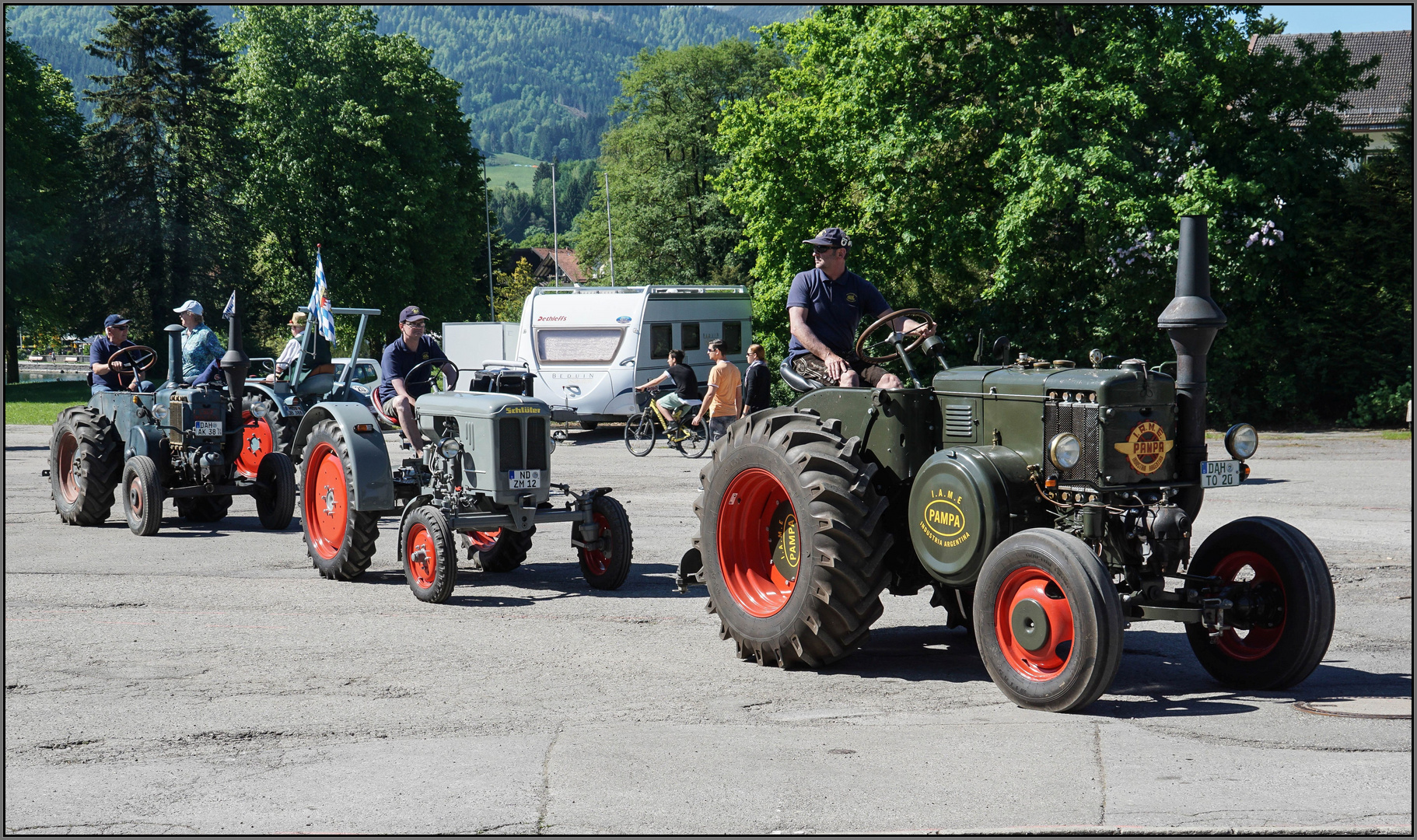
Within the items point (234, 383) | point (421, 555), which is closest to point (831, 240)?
point (421, 555)

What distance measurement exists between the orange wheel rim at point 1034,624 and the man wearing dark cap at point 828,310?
192 cm

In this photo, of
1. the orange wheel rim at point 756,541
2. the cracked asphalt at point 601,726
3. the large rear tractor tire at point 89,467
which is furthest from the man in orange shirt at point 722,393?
the orange wheel rim at point 756,541

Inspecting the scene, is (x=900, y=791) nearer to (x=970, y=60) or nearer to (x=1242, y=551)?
(x=1242, y=551)

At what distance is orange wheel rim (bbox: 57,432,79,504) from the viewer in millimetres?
14016

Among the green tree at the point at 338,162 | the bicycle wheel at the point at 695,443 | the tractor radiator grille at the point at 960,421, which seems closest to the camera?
the tractor radiator grille at the point at 960,421

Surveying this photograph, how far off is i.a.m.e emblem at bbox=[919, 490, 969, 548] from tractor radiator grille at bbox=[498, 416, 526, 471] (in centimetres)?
391

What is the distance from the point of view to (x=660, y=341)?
88.4 feet

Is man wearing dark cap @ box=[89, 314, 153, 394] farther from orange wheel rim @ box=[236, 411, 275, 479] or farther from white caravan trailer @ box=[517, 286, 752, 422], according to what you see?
white caravan trailer @ box=[517, 286, 752, 422]

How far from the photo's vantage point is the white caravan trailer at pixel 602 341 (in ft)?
86.2

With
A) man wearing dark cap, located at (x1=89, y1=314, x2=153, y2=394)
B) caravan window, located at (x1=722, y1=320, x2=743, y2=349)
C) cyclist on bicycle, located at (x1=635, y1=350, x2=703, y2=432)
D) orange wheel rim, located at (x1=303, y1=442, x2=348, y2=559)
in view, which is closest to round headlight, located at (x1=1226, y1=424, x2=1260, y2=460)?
orange wheel rim, located at (x1=303, y1=442, x2=348, y2=559)

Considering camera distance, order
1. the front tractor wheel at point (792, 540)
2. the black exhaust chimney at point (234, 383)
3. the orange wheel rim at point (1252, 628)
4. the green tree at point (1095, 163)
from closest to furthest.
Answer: the orange wheel rim at point (1252, 628) → the front tractor wheel at point (792, 540) → the black exhaust chimney at point (234, 383) → the green tree at point (1095, 163)

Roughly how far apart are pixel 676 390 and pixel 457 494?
1516cm

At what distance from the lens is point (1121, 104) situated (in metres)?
25.1

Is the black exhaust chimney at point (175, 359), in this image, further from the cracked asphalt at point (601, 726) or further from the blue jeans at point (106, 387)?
the cracked asphalt at point (601, 726)
